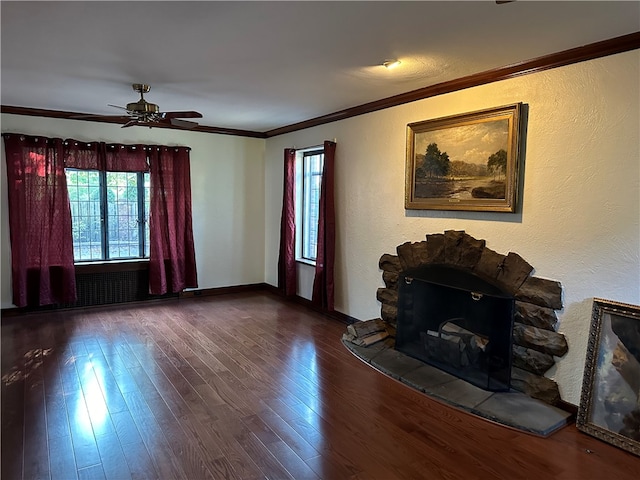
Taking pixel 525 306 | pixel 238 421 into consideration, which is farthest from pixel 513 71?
pixel 238 421

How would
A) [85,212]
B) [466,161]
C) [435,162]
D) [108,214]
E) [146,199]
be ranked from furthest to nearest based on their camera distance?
1. [146,199]
2. [108,214]
3. [85,212]
4. [435,162]
5. [466,161]

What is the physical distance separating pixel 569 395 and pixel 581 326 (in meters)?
0.49

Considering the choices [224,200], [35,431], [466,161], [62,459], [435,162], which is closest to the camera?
[62,459]

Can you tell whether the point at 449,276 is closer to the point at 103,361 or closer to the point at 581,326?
the point at 581,326

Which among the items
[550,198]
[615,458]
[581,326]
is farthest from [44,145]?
[615,458]

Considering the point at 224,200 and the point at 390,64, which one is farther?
the point at 224,200

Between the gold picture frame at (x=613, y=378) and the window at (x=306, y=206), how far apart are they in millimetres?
3596

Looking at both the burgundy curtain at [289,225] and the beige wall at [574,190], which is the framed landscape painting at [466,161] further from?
the burgundy curtain at [289,225]

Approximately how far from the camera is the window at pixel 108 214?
5379 millimetres

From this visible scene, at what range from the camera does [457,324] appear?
11.7 feet

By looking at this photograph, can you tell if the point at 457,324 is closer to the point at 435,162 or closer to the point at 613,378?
the point at 613,378

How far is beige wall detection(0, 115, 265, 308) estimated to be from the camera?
6.05 metres

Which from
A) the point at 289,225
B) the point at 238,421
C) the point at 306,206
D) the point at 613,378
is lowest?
the point at 238,421

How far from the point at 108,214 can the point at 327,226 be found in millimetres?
2835
